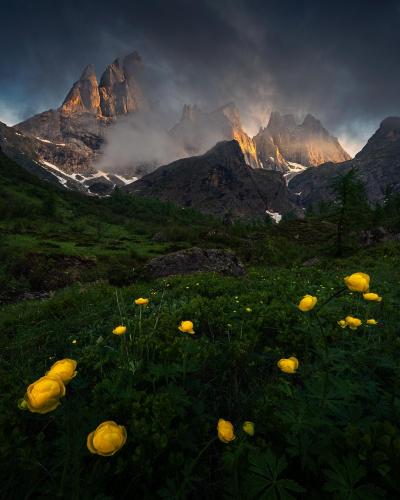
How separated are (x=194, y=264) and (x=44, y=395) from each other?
15168mm

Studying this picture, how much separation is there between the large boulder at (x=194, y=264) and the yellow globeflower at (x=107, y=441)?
537 inches

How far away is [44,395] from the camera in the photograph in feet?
4.09

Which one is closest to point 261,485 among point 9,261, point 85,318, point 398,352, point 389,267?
point 398,352

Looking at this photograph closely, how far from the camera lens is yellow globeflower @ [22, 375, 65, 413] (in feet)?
4.05

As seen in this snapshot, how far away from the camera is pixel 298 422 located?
1604mm

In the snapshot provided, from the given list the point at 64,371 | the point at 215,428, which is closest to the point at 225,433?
the point at 215,428

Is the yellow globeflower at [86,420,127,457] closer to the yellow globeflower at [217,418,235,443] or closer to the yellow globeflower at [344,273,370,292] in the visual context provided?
the yellow globeflower at [217,418,235,443]

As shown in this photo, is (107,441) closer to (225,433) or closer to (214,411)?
(225,433)

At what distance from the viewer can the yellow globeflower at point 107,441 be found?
1210 mm

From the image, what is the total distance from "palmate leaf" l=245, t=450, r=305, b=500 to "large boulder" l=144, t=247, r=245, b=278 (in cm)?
1367

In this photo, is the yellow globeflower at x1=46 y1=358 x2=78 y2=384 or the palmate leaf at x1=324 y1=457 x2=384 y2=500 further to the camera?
the yellow globeflower at x1=46 y1=358 x2=78 y2=384

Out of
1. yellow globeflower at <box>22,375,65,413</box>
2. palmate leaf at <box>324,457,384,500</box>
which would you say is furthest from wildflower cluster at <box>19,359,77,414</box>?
palmate leaf at <box>324,457,384,500</box>

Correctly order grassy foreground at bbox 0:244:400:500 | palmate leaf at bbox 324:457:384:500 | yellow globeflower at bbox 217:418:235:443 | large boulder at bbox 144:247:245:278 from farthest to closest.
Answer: large boulder at bbox 144:247:245:278, yellow globeflower at bbox 217:418:235:443, grassy foreground at bbox 0:244:400:500, palmate leaf at bbox 324:457:384:500

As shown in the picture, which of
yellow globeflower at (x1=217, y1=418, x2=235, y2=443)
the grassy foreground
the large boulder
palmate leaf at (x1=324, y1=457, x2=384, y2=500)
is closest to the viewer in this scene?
palmate leaf at (x1=324, y1=457, x2=384, y2=500)
